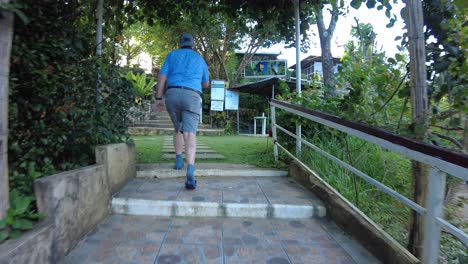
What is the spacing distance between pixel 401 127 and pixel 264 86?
10391 mm

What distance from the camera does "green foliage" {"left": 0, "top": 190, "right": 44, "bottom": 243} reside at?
1614 mm

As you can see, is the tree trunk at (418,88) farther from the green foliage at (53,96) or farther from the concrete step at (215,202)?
the green foliage at (53,96)

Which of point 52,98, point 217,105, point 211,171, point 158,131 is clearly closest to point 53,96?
point 52,98

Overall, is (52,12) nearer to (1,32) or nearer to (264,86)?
(1,32)

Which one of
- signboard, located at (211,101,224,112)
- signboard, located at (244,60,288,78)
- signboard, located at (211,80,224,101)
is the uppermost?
signboard, located at (244,60,288,78)

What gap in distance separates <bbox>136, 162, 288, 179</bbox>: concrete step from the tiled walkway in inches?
36.6

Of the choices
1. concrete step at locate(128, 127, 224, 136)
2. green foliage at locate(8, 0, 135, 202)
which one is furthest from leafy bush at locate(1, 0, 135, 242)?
concrete step at locate(128, 127, 224, 136)

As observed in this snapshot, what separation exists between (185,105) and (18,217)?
1874 millimetres

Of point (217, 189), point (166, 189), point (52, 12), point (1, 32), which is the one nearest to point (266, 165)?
point (217, 189)

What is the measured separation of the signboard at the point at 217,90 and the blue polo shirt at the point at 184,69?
8676 millimetres

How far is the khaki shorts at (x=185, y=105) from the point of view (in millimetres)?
3295

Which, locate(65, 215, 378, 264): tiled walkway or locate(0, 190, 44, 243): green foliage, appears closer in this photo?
locate(0, 190, 44, 243): green foliage

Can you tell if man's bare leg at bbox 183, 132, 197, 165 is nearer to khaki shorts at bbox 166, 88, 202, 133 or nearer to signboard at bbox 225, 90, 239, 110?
khaki shorts at bbox 166, 88, 202, 133

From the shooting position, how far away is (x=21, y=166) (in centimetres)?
221
